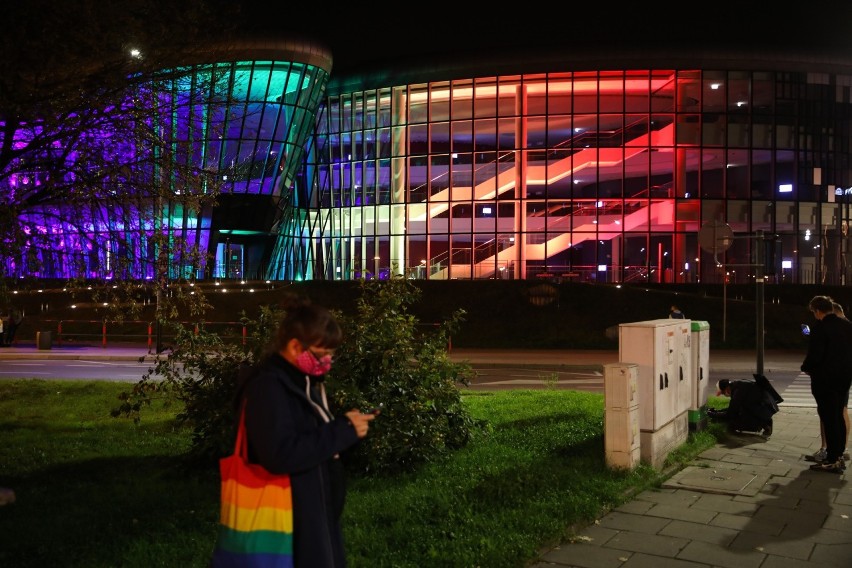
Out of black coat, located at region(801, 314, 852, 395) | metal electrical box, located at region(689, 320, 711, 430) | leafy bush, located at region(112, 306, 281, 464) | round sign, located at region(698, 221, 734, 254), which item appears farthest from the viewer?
round sign, located at region(698, 221, 734, 254)

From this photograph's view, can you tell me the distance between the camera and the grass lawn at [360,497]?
551 cm

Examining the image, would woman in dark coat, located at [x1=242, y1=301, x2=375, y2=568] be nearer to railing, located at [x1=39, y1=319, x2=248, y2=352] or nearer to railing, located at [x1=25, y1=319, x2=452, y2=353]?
railing, located at [x1=25, y1=319, x2=452, y2=353]

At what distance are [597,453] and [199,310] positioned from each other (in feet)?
18.8

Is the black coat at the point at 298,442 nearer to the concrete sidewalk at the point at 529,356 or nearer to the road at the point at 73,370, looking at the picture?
the road at the point at 73,370

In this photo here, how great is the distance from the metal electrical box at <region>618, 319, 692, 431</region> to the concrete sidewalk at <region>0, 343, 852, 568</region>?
637 millimetres

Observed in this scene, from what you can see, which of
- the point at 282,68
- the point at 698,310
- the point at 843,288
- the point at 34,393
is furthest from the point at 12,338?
the point at 843,288

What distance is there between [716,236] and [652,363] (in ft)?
20.3

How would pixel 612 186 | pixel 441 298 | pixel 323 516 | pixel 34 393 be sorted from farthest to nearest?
1. pixel 612 186
2. pixel 441 298
3. pixel 34 393
4. pixel 323 516

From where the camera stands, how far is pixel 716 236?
45.2 feet

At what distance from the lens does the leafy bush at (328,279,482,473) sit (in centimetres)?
772

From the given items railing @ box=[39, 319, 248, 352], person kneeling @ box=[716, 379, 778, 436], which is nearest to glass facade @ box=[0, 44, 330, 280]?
person kneeling @ box=[716, 379, 778, 436]

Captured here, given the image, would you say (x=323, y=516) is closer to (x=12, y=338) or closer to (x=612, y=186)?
(x=12, y=338)

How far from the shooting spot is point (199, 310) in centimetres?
1120

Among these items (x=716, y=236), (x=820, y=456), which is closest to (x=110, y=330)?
(x=716, y=236)
